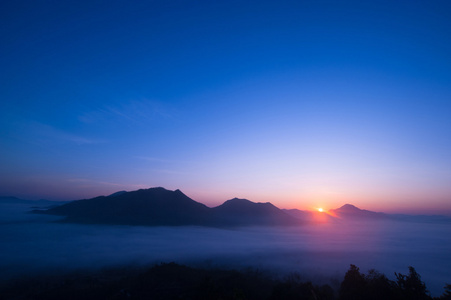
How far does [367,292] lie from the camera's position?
3934cm

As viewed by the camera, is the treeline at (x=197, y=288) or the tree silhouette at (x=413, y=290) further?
the treeline at (x=197, y=288)

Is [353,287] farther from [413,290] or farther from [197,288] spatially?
[197,288]

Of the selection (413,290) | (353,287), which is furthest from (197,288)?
(413,290)

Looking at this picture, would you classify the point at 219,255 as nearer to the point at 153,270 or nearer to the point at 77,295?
the point at 153,270

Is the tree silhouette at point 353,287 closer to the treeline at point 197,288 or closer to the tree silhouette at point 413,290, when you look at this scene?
the treeline at point 197,288

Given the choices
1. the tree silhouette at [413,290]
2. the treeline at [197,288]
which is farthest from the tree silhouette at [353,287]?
the tree silhouette at [413,290]

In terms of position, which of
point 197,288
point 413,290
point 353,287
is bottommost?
point 197,288

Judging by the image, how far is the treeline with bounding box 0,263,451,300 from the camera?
3838 centimetres

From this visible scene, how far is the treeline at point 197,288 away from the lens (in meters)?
38.4

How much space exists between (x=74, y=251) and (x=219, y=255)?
112084 mm

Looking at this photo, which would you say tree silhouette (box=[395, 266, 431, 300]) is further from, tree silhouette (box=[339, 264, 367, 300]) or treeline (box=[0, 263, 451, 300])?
tree silhouette (box=[339, 264, 367, 300])

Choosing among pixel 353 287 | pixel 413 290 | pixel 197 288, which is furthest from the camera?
pixel 197 288

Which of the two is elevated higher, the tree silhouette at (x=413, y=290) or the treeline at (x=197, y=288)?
the tree silhouette at (x=413, y=290)

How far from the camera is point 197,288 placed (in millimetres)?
59781
